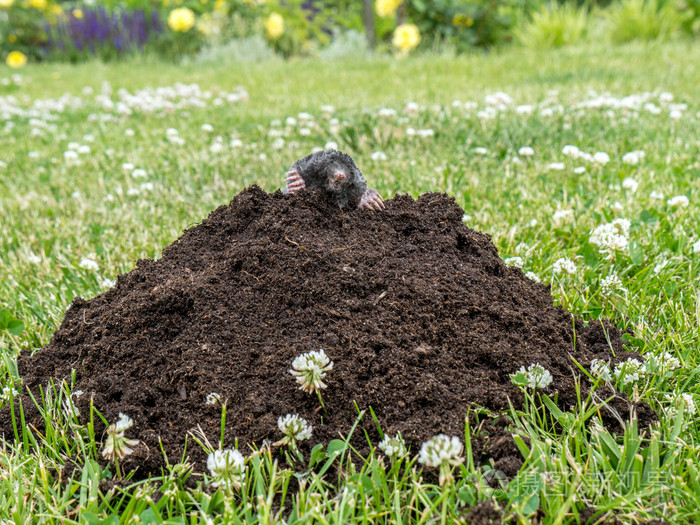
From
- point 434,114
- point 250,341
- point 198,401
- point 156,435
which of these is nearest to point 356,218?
point 250,341

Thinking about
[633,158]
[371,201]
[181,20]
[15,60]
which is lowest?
[633,158]

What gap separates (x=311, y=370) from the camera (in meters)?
1.78

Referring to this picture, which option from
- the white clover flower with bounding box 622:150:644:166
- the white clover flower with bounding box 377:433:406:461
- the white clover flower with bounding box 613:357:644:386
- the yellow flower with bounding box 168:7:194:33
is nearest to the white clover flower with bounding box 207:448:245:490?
the white clover flower with bounding box 377:433:406:461

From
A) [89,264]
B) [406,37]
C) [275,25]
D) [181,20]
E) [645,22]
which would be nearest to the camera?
[89,264]

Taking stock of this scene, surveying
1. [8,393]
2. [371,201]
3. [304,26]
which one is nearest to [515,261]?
[371,201]

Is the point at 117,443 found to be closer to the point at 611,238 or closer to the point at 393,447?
the point at 393,447

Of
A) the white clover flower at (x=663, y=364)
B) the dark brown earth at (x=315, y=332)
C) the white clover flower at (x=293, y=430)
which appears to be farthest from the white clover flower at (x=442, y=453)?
the white clover flower at (x=663, y=364)

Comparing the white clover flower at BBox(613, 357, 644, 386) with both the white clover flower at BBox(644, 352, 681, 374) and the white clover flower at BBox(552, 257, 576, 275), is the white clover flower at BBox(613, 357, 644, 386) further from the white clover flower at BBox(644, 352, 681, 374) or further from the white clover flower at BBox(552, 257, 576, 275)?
the white clover flower at BBox(552, 257, 576, 275)

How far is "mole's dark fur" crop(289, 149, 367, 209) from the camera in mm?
2305

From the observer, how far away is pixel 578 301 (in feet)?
8.33

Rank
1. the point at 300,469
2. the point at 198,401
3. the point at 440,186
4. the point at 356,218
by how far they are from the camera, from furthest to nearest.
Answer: the point at 440,186
the point at 356,218
the point at 198,401
the point at 300,469

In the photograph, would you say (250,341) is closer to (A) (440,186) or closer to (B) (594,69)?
(A) (440,186)

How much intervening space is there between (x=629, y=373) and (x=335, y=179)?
49.9 inches

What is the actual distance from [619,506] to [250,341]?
1.21 metres
